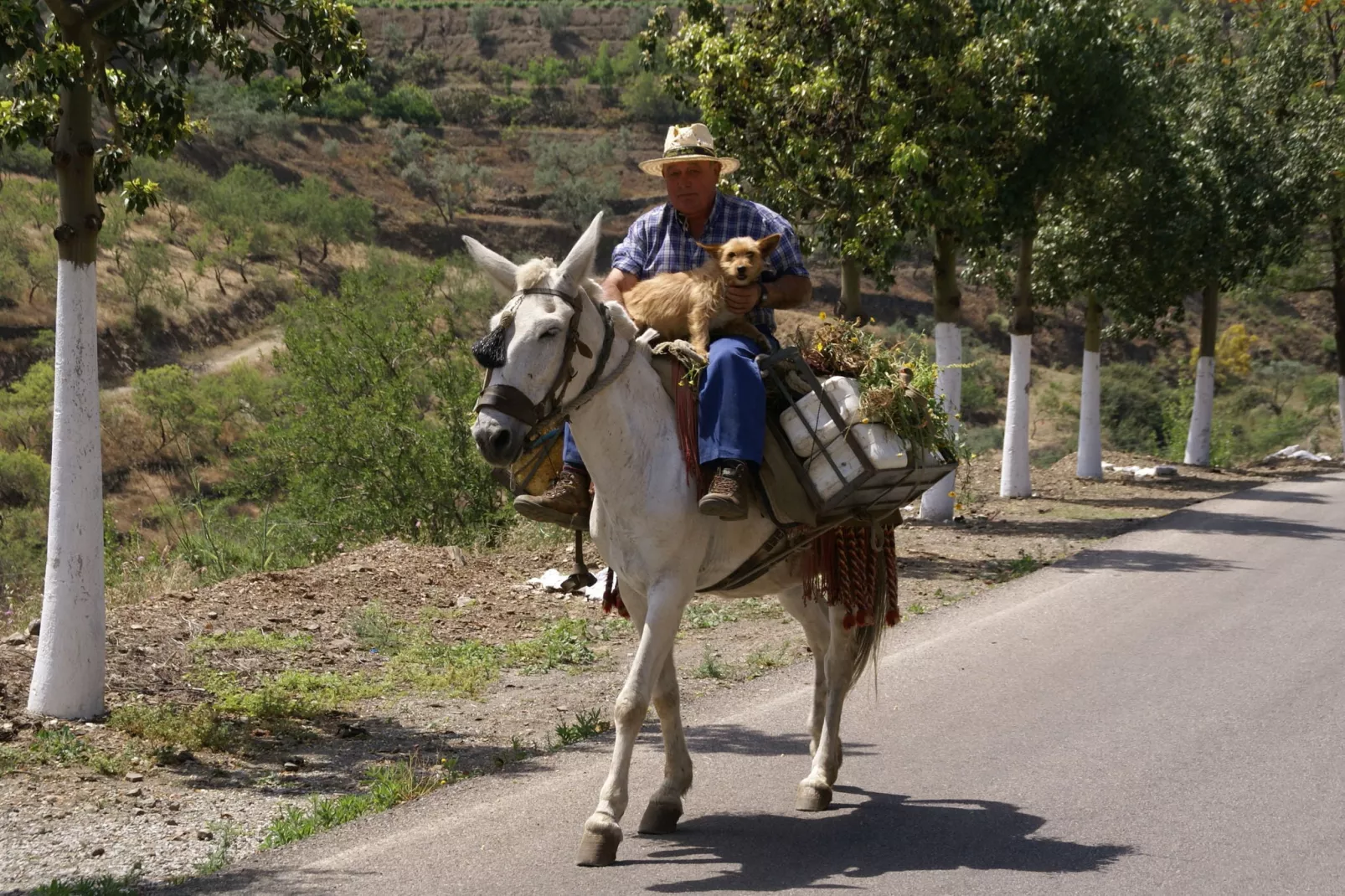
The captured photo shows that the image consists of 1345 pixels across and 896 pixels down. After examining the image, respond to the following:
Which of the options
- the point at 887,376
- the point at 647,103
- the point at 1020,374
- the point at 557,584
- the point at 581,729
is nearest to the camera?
the point at 887,376

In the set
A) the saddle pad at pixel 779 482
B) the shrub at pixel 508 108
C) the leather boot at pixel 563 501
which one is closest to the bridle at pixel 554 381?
the saddle pad at pixel 779 482

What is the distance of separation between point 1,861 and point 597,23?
109 m

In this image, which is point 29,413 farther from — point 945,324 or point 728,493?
point 728,493

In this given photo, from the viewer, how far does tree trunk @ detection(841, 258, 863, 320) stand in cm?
1672

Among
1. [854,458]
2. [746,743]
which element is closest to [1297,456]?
[746,743]

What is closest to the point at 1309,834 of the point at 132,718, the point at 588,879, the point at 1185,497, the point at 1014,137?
the point at 588,879

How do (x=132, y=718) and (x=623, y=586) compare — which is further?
(x=132, y=718)

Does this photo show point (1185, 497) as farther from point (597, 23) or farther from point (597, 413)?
point (597, 23)

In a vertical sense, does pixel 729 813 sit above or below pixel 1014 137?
below

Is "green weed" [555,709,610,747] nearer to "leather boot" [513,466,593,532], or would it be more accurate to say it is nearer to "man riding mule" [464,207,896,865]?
"man riding mule" [464,207,896,865]

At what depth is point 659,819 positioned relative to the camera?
6.07 metres

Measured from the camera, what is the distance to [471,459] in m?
16.8

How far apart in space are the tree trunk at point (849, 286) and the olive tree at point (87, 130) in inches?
340

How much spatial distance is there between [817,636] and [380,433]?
35.8 ft
